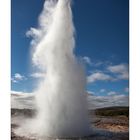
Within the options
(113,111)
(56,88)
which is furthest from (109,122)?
(56,88)

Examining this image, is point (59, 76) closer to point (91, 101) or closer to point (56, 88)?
point (56, 88)

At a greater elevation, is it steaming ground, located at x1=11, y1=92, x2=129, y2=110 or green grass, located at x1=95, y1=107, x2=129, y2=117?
steaming ground, located at x1=11, y1=92, x2=129, y2=110

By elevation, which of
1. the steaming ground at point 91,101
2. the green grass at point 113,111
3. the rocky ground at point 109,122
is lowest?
the rocky ground at point 109,122

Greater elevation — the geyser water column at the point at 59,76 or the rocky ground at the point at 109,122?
the geyser water column at the point at 59,76

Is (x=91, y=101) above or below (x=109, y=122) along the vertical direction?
above

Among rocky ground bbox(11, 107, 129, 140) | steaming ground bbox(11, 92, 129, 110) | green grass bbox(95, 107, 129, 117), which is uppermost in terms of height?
steaming ground bbox(11, 92, 129, 110)

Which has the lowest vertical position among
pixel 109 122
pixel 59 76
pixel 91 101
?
pixel 109 122

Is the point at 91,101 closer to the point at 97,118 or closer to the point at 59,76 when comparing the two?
the point at 97,118
